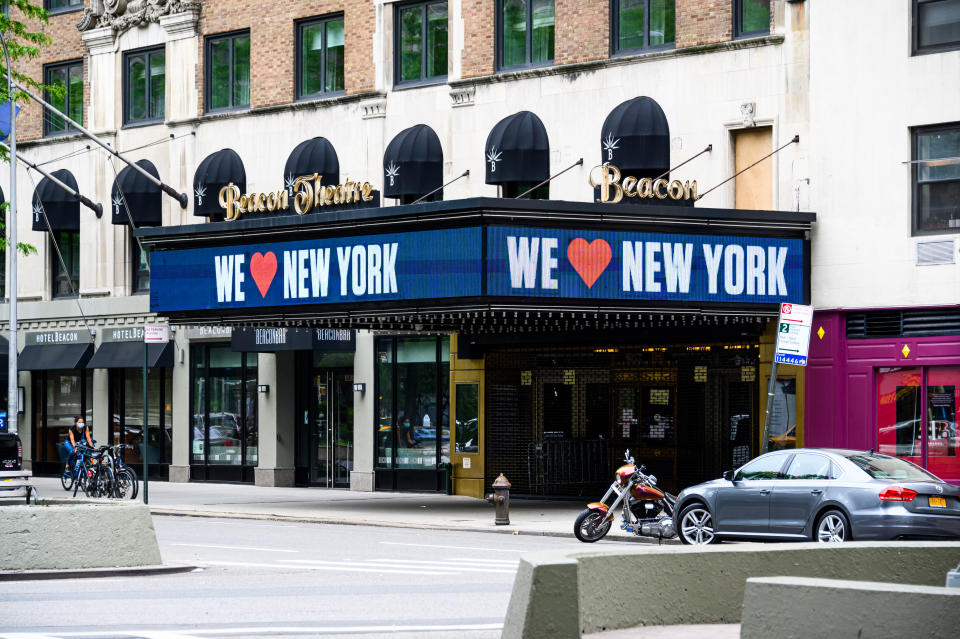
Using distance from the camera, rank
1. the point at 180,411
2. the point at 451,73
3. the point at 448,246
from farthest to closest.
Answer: the point at 180,411 → the point at 451,73 → the point at 448,246

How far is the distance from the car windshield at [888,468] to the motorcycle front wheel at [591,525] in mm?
3825

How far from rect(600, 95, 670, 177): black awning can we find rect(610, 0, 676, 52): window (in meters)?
1.29

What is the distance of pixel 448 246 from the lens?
26031mm

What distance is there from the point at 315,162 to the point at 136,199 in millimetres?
5719

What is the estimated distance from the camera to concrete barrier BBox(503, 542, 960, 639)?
35.0 ft

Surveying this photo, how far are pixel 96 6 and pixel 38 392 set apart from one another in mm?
10666

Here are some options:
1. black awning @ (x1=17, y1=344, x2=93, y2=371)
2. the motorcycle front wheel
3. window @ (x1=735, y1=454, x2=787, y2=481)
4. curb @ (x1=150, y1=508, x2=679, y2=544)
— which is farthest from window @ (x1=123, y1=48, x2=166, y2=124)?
window @ (x1=735, y1=454, x2=787, y2=481)

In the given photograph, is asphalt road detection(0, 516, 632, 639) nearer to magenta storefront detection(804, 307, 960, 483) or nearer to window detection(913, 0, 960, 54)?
magenta storefront detection(804, 307, 960, 483)

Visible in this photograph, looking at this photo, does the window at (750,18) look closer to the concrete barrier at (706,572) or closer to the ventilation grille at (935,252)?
the ventilation grille at (935,252)

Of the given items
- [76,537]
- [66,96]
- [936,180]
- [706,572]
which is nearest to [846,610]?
[706,572]

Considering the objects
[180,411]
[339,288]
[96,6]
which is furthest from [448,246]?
[96,6]

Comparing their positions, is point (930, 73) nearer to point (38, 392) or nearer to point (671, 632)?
point (671, 632)

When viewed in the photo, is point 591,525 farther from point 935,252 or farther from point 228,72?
point 228,72

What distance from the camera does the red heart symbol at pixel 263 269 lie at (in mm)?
28562
